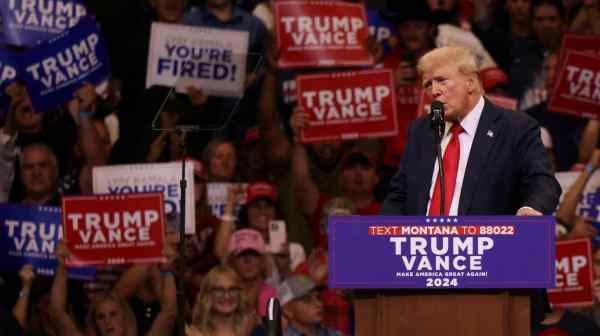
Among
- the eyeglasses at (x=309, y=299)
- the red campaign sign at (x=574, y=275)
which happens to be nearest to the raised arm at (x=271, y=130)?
the eyeglasses at (x=309, y=299)

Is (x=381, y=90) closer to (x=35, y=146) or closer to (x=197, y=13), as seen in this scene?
(x=197, y=13)

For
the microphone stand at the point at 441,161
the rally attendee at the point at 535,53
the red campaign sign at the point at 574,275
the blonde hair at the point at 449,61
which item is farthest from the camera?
the rally attendee at the point at 535,53

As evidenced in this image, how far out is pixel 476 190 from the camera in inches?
193

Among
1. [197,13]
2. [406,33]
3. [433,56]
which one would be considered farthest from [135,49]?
[433,56]

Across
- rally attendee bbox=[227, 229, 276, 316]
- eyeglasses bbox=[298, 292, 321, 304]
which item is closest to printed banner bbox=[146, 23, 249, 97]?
rally attendee bbox=[227, 229, 276, 316]

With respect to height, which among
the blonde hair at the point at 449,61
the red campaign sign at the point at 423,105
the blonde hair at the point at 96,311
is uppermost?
the blonde hair at the point at 449,61

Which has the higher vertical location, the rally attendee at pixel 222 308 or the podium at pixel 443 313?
the podium at pixel 443 313

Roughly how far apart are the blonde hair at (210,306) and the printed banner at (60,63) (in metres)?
1.55

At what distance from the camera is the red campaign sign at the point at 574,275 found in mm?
7996

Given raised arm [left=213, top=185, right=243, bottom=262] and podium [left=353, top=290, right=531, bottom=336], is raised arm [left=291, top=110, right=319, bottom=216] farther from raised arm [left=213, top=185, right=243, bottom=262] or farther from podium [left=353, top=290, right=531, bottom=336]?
podium [left=353, top=290, right=531, bottom=336]

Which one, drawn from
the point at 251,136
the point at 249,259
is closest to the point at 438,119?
the point at 249,259

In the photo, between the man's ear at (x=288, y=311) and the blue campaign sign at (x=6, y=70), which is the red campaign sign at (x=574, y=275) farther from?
the blue campaign sign at (x=6, y=70)

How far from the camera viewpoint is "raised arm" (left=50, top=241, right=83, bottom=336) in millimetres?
7680

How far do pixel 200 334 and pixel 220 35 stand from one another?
6.99 feet
